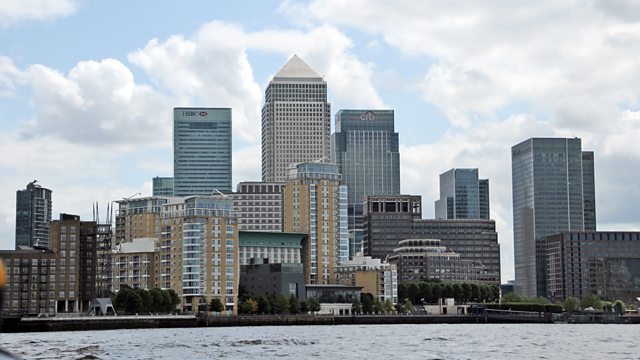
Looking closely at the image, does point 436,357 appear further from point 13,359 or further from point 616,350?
point 13,359

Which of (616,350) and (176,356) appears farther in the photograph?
(616,350)

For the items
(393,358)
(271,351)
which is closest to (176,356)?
(271,351)

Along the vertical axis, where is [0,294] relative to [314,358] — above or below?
above

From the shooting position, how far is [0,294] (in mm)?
9086

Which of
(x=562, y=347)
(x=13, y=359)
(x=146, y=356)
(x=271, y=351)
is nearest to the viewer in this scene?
(x=13, y=359)

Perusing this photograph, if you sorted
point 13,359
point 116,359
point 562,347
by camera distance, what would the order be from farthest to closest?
point 562,347, point 116,359, point 13,359

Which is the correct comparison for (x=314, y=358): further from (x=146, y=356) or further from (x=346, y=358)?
(x=146, y=356)

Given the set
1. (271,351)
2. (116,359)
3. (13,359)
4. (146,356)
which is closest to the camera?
(13,359)

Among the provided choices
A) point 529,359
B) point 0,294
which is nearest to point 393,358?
point 529,359

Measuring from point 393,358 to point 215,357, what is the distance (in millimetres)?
16105

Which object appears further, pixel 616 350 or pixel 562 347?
pixel 562 347

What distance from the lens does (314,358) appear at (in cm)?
10044

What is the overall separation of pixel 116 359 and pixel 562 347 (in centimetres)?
5603

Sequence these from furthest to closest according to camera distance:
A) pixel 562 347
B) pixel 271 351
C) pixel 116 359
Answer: pixel 562 347
pixel 271 351
pixel 116 359
